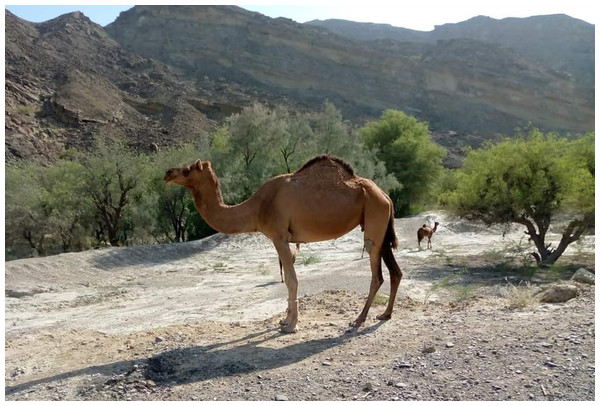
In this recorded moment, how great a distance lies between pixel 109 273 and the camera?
787 inches

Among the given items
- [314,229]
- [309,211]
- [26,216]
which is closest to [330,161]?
[309,211]

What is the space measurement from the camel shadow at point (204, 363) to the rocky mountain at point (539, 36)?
127596 mm

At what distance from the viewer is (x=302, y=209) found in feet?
26.0

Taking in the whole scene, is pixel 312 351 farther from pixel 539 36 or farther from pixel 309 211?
pixel 539 36

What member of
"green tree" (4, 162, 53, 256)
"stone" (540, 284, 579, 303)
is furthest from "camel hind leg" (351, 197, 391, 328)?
"green tree" (4, 162, 53, 256)

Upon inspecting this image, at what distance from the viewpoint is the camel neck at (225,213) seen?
8.17 meters

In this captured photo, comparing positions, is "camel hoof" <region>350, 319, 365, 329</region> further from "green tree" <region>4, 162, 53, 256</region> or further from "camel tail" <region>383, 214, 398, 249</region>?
"green tree" <region>4, 162, 53, 256</region>

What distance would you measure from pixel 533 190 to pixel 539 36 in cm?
15101

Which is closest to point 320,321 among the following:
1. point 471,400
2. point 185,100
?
point 471,400

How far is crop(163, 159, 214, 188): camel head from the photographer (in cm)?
807

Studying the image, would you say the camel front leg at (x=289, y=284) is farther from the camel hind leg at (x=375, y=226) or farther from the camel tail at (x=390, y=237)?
the camel tail at (x=390, y=237)

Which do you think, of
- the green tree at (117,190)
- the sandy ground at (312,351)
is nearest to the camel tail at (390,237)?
the sandy ground at (312,351)

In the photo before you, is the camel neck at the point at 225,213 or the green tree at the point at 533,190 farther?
the green tree at the point at 533,190

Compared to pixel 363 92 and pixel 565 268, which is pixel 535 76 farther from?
pixel 565 268
